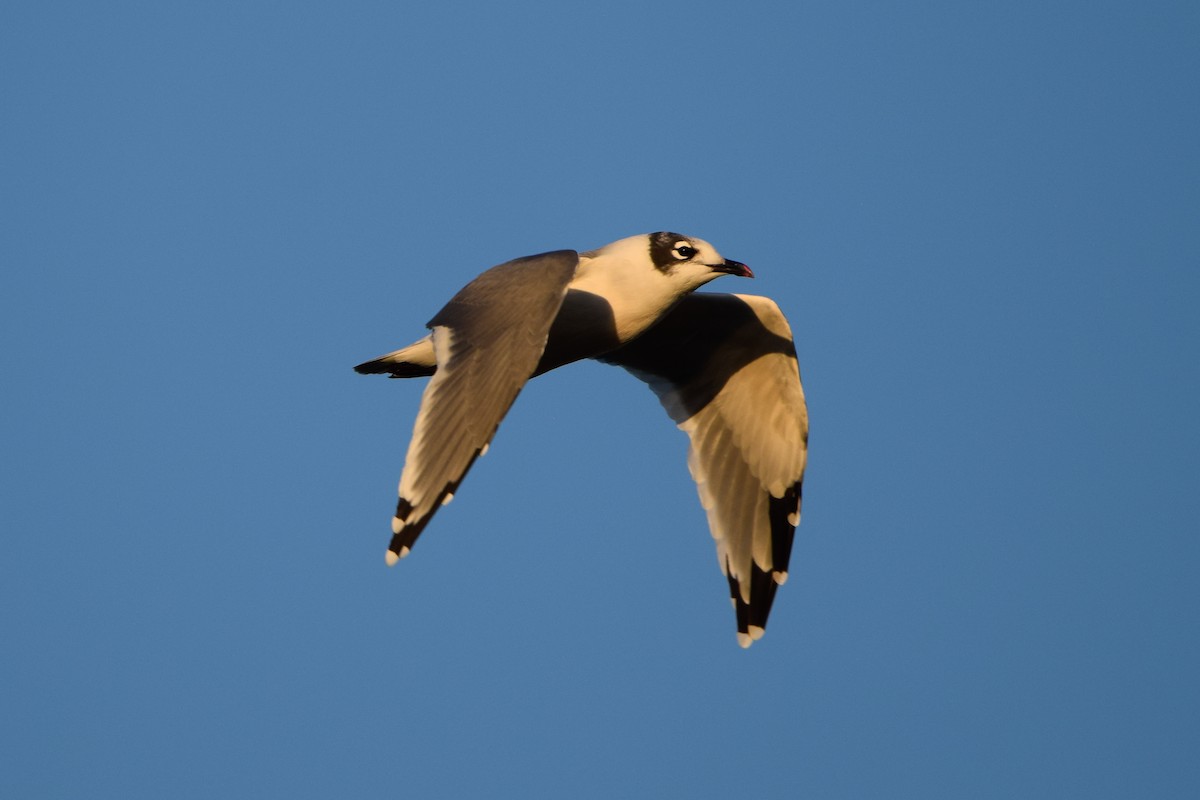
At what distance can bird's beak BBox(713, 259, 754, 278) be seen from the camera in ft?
25.7

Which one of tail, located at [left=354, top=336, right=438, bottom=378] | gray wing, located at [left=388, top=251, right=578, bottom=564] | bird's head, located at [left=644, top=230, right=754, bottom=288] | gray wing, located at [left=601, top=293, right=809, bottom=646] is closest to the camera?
gray wing, located at [left=388, top=251, right=578, bottom=564]

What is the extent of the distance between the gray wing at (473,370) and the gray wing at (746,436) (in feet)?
6.37

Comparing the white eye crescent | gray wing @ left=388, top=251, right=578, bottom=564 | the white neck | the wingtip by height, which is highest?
the white eye crescent

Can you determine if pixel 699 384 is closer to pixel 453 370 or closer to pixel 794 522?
pixel 794 522

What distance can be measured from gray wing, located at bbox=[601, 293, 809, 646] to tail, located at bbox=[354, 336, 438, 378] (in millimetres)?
1278

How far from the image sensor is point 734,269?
309 inches

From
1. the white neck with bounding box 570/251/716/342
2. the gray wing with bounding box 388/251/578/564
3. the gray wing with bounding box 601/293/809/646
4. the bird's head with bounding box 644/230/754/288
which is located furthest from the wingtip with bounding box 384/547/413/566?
the gray wing with bounding box 601/293/809/646

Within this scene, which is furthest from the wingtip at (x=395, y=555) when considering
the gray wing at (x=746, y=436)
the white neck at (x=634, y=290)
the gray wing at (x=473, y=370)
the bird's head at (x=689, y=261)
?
the gray wing at (x=746, y=436)

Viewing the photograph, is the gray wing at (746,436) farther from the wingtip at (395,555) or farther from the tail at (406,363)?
the wingtip at (395,555)

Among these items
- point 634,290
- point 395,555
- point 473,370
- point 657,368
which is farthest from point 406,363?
point 395,555

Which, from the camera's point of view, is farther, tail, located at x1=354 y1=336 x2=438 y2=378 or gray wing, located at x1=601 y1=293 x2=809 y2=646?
gray wing, located at x1=601 y1=293 x2=809 y2=646

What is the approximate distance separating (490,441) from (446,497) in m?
0.33

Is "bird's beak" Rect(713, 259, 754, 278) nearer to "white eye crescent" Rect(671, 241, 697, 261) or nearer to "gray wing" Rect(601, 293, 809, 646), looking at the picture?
"white eye crescent" Rect(671, 241, 697, 261)

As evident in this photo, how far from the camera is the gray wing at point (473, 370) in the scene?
590 centimetres
